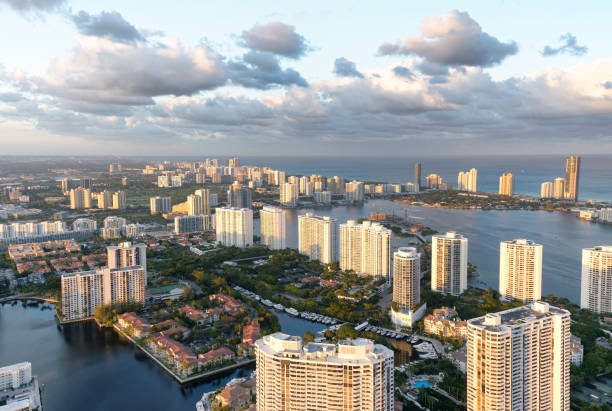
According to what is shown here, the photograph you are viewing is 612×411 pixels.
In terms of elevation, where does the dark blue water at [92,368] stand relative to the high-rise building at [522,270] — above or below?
below

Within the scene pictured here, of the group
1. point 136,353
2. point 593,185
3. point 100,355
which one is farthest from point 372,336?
point 593,185

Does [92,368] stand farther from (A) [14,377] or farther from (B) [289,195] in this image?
(B) [289,195]

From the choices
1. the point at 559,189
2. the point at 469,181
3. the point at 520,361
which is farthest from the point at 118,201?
the point at 559,189

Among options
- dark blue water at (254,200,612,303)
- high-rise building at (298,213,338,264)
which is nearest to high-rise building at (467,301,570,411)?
dark blue water at (254,200,612,303)

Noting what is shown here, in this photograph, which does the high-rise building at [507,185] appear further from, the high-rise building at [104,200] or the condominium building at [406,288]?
the high-rise building at [104,200]

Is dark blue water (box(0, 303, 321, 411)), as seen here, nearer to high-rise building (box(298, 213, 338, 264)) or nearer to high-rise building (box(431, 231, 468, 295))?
high-rise building (box(431, 231, 468, 295))

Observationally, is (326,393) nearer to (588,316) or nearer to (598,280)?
(588,316)

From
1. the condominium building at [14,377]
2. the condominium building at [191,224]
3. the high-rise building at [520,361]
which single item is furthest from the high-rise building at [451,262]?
the condominium building at [191,224]
